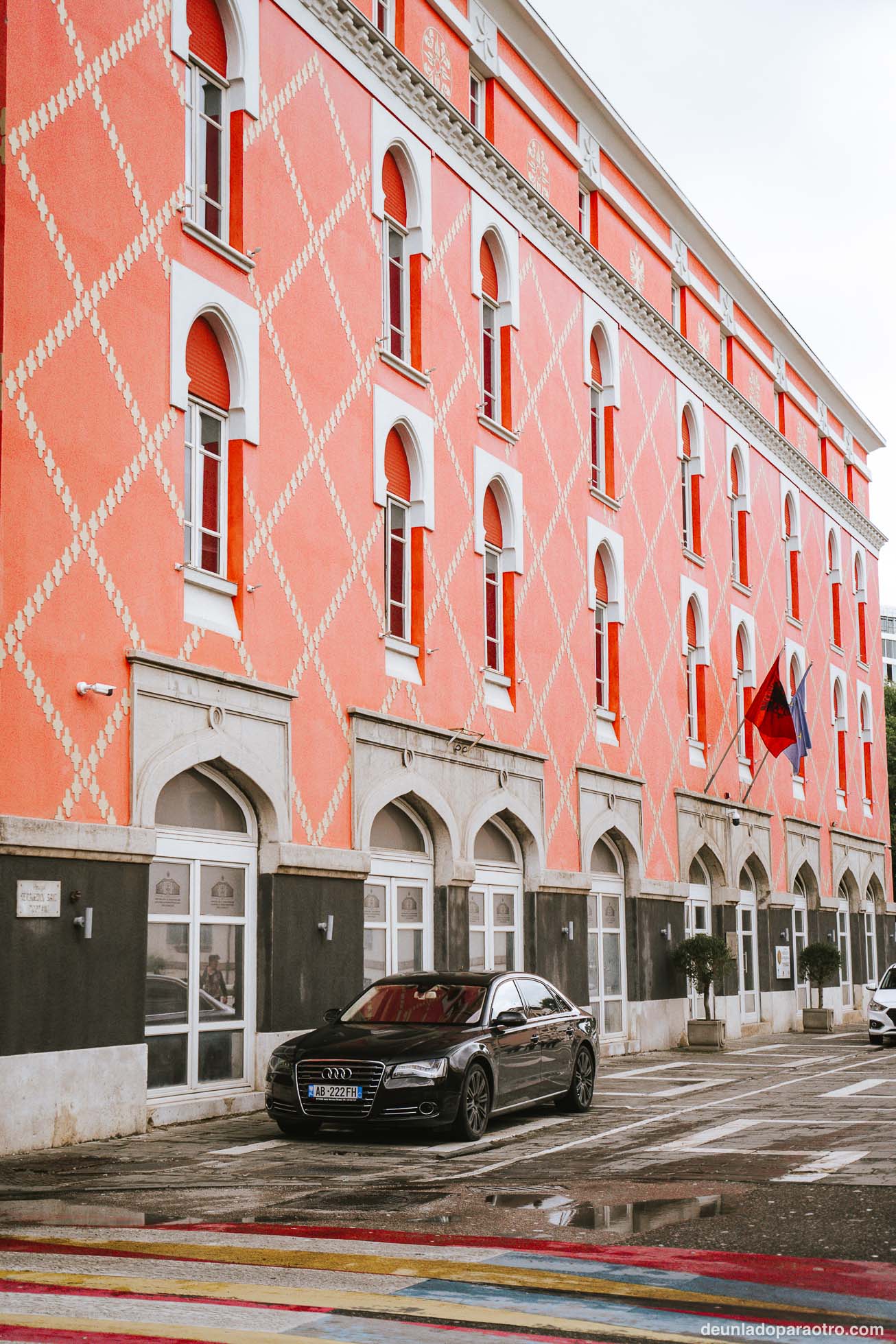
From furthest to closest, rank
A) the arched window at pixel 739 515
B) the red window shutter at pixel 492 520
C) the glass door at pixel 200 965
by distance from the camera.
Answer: the arched window at pixel 739 515, the red window shutter at pixel 492 520, the glass door at pixel 200 965

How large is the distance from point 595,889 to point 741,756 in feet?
31.8

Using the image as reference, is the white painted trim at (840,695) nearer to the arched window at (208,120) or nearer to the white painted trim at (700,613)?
the white painted trim at (700,613)

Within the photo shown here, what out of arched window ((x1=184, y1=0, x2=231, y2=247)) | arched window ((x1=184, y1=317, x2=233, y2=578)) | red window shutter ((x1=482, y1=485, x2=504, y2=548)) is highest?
arched window ((x1=184, y1=0, x2=231, y2=247))

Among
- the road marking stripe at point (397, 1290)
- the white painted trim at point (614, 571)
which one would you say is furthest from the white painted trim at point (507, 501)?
the road marking stripe at point (397, 1290)

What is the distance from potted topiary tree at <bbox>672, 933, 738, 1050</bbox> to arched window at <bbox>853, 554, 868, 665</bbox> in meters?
21.7

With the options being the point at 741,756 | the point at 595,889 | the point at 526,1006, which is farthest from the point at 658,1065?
the point at 741,756

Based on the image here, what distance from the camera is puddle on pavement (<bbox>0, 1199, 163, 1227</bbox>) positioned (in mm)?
9898

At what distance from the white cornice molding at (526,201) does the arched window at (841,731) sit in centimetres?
714

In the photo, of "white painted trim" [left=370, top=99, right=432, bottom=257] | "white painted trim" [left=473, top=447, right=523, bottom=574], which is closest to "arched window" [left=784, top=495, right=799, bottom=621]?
"white painted trim" [left=473, top=447, right=523, bottom=574]

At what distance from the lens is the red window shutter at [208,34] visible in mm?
18547

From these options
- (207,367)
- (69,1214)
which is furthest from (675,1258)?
(207,367)

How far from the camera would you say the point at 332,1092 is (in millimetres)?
14062

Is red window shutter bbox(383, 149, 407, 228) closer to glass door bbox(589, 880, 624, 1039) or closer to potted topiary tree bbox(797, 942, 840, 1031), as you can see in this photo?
glass door bbox(589, 880, 624, 1039)

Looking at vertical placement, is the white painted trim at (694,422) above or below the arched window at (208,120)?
above
